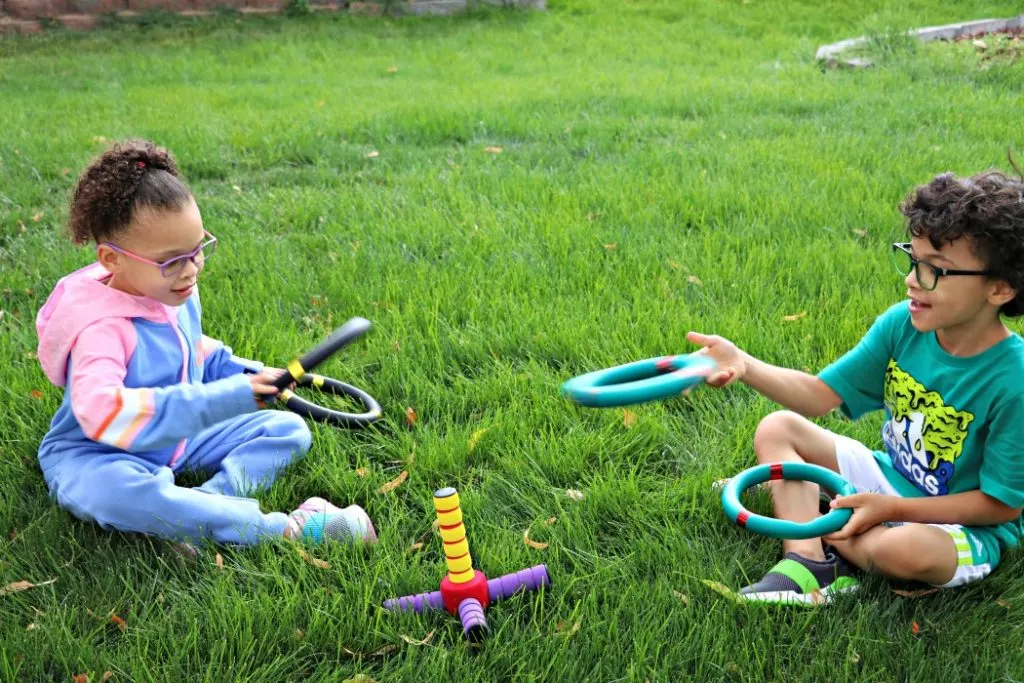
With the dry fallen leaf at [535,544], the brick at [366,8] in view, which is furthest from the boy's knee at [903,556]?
the brick at [366,8]

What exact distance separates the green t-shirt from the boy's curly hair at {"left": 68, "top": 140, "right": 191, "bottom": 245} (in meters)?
2.15

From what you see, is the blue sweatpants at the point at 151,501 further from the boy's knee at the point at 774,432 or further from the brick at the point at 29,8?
the brick at the point at 29,8

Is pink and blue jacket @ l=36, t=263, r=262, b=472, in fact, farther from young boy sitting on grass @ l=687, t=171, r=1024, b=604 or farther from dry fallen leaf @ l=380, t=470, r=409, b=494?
young boy sitting on grass @ l=687, t=171, r=1024, b=604

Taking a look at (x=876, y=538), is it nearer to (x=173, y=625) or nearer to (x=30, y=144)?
(x=173, y=625)

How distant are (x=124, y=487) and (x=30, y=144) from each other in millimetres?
5081

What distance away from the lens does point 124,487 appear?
2.92 metres

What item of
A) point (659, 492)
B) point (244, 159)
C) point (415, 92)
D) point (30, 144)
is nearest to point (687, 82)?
point (415, 92)

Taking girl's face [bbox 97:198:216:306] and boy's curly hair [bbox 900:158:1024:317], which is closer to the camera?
boy's curly hair [bbox 900:158:1024:317]

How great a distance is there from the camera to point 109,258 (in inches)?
114

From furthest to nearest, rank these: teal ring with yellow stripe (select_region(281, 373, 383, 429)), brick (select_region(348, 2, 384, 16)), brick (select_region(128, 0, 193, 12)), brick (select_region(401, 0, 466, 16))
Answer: brick (select_region(401, 0, 466, 16))
brick (select_region(348, 2, 384, 16))
brick (select_region(128, 0, 193, 12))
teal ring with yellow stripe (select_region(281, 373, 383, 429))

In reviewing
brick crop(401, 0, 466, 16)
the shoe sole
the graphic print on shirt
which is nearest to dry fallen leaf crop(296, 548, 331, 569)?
the shoe sole

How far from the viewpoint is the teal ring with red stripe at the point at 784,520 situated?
2713 millimetres

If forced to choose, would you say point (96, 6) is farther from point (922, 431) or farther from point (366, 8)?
point (922, 431)

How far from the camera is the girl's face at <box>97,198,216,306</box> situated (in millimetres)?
2857
